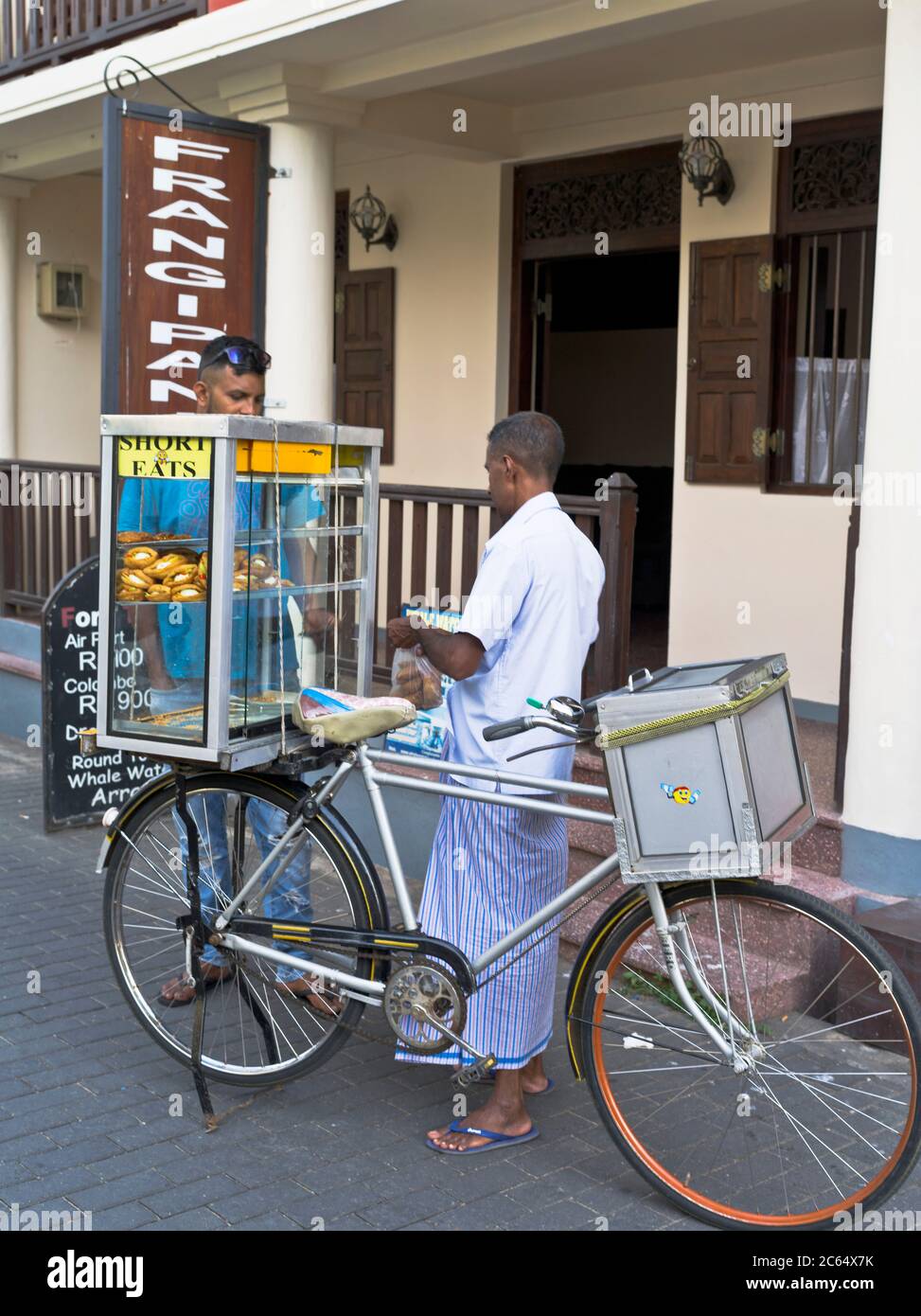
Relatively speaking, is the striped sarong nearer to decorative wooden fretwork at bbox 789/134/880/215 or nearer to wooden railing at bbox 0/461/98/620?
decorative wooden fretwork at bbox 789/134/880/215

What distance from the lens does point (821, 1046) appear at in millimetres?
4500

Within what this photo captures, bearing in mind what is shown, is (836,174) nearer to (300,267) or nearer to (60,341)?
(300,267)

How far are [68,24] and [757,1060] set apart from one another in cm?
840

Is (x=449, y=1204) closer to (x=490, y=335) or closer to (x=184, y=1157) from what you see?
(x=184, y=1157)

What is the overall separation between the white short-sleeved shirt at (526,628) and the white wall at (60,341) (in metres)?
9.12

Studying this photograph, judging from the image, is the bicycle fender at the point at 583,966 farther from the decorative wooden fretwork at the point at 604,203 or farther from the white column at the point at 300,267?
the decorative wooden fretwork at the point at 604,203

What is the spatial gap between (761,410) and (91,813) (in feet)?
13.0

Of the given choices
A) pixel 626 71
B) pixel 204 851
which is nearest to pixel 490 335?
pixel 626 71

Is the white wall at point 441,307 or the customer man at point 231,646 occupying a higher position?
the white wall at point 441,307

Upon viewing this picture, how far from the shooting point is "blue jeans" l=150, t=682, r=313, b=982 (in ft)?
13.3

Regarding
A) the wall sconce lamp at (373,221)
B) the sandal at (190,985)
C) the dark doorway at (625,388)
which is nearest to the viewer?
the sandal at (190,985)

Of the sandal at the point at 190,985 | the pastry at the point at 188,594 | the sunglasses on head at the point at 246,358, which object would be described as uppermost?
the sunglasses on head at the point at 246,358

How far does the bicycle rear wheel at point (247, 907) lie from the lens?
12.9ft

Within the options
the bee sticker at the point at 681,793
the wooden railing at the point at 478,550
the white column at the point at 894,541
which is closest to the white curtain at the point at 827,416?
the wooden railing at the point at 478,550
